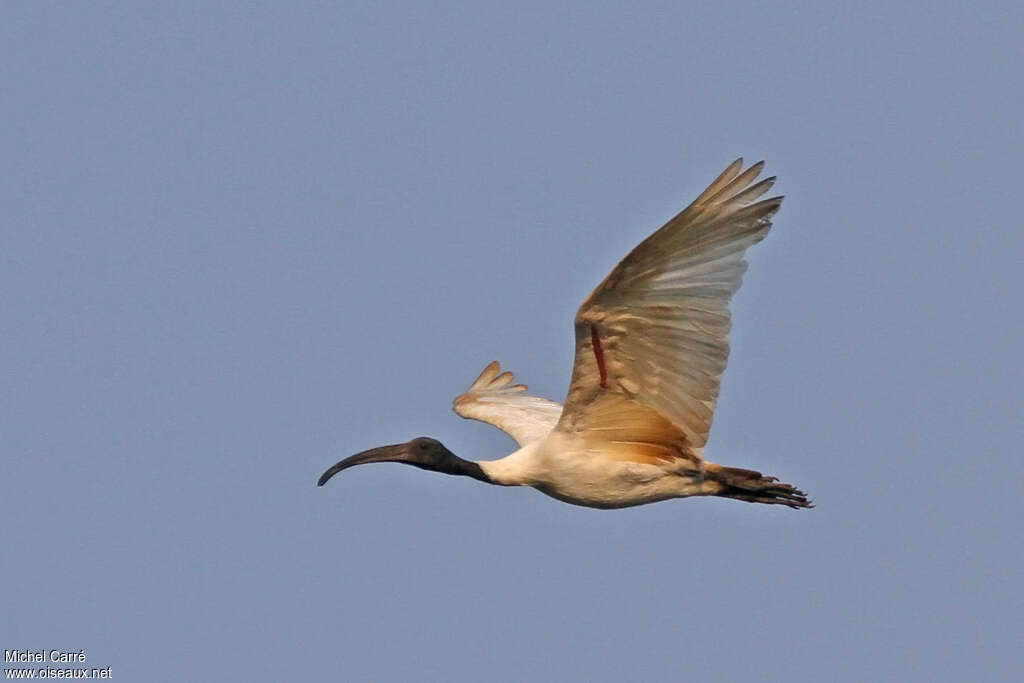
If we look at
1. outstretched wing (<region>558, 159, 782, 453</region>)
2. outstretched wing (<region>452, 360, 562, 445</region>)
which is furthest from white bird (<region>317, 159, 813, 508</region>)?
outstretched wing (<region>452, 360, 562, 445</region>)

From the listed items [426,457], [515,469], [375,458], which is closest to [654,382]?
[515,469]

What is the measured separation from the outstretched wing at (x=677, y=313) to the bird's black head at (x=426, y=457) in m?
1.29

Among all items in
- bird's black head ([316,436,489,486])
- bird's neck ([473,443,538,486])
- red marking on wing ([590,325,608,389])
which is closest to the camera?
red marking on wing ([590,325,608,389])

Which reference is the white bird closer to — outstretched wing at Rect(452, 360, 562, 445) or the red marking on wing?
the red marking on wing

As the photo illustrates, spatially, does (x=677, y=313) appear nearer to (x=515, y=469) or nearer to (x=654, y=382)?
(x=654, y=382)

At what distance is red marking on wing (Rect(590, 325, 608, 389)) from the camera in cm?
1318

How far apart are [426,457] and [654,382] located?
2.24 m

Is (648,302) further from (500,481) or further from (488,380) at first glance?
(488,380)

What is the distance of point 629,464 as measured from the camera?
47.0 ft

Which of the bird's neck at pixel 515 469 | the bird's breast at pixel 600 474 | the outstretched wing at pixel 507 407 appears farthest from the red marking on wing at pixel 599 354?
the outstretched wing at pixel 507 407

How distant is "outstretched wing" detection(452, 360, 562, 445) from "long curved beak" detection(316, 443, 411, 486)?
211cm

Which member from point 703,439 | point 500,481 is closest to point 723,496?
point 703,439

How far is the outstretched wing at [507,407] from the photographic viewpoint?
674 inches

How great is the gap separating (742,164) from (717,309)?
3.75 feet
